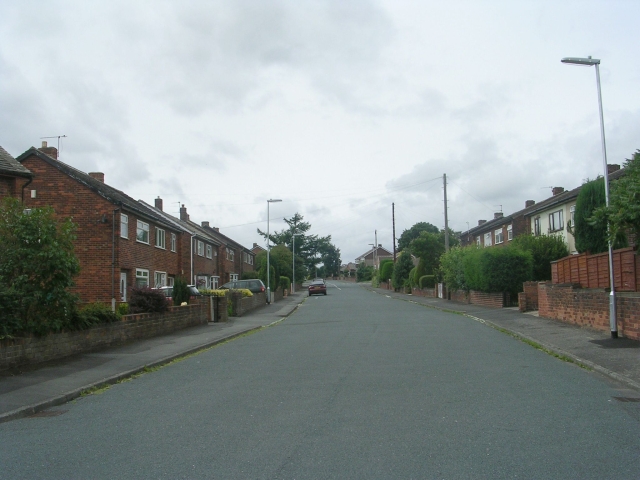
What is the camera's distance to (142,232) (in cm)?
2945

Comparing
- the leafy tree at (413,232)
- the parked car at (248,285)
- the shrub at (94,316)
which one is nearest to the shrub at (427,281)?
the parked car at (248,285)

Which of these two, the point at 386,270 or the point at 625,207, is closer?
the point at 625,207

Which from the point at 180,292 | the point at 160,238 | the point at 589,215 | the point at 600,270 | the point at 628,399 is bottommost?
the point at 628,399

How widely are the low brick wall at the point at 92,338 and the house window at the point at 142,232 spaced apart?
337 inches

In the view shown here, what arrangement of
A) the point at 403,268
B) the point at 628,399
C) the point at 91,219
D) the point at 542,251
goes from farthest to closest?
the point at 403,268
the point at 542,251
the point at 91,219
the point at 628,399

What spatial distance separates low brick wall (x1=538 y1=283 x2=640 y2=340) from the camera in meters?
14.5

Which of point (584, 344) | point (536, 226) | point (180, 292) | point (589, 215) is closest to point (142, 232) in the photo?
point (180, 292)

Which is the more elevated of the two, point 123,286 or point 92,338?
point 123,286

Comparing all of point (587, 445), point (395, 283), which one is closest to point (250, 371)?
point (587, 445)

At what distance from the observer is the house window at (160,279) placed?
3175cm

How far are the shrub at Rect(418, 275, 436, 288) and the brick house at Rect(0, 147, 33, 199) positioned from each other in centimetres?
3945

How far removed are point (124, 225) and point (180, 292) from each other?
5.81 m

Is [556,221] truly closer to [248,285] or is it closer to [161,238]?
[248,285]

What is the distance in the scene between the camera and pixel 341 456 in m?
5.81
